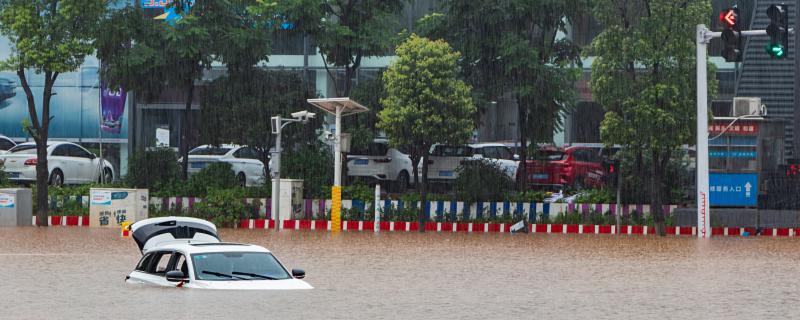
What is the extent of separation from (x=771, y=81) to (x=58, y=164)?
77.6 feet

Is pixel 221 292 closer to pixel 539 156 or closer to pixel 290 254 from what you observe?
pixel 290 254

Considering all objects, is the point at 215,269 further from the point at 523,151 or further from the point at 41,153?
the point at 523,151

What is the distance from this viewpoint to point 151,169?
142 feet

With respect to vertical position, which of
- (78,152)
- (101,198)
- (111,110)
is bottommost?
(101,198)

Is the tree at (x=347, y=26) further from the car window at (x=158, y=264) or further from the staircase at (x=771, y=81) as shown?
the car window at (x=158, y=264)

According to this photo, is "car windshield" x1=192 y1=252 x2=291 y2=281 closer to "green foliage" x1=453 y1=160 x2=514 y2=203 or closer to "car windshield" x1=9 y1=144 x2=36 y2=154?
"green foliage" x1=453 y1=160 x2=514 y2=203

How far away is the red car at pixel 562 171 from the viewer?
1716 inches

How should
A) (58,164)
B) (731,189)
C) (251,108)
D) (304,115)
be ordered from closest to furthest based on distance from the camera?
(731,189) → (304,115) → (251,108) → (58,164)

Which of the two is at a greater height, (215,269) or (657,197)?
(657,197)

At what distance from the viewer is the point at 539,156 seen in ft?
143

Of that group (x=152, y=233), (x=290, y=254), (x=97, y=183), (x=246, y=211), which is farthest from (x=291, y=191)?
(x=152, y=233)

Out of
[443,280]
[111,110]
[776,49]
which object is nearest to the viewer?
[443,280]

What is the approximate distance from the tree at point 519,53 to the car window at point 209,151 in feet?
28.1

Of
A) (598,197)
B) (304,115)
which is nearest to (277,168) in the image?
(304,115)
